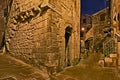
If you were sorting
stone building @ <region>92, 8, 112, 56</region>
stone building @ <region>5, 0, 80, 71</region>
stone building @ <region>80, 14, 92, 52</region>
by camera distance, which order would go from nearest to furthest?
1. stone building @ <region>5, 0, 80, 71</region>
2. stone building @ <region>92, 8, 112, 56</region>
3. stone building @ <region>80, 14, 92, 52</region>

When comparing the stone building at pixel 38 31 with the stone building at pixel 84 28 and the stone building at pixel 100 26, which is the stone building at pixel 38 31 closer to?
the stone building at pixel 84 28

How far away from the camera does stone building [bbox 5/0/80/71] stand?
5773 mm

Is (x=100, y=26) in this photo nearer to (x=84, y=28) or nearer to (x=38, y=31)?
(x=84, y=28)

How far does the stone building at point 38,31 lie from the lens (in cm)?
577

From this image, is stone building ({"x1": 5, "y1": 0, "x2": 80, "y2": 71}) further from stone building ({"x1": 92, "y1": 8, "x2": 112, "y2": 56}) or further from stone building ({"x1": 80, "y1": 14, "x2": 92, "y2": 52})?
stone building ({"x1": 92, "y1": 8, "x2": 112, "y2": 56})

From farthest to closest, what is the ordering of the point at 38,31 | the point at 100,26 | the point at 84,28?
the point at 84,28, the point at 100,26, the point at 38,31

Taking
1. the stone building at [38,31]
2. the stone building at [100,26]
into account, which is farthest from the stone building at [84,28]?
the stone building at [38,31]

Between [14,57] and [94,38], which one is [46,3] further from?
[94,38]

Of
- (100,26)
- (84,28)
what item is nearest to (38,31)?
(100,26)

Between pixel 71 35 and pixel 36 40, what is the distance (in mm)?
3751

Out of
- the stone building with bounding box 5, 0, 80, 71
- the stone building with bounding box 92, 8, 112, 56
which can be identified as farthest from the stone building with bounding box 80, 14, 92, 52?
the stone building with bounding box 5, 0, 80, 71

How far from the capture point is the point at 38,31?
6102 mm

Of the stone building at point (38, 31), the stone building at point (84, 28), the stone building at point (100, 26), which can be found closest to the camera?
the stone building at point (38, 31)

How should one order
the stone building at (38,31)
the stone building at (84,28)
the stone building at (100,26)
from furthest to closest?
1. the stone building at (84,28)
2. the stone building at (100,26)
3. the stone building at (38,31)
